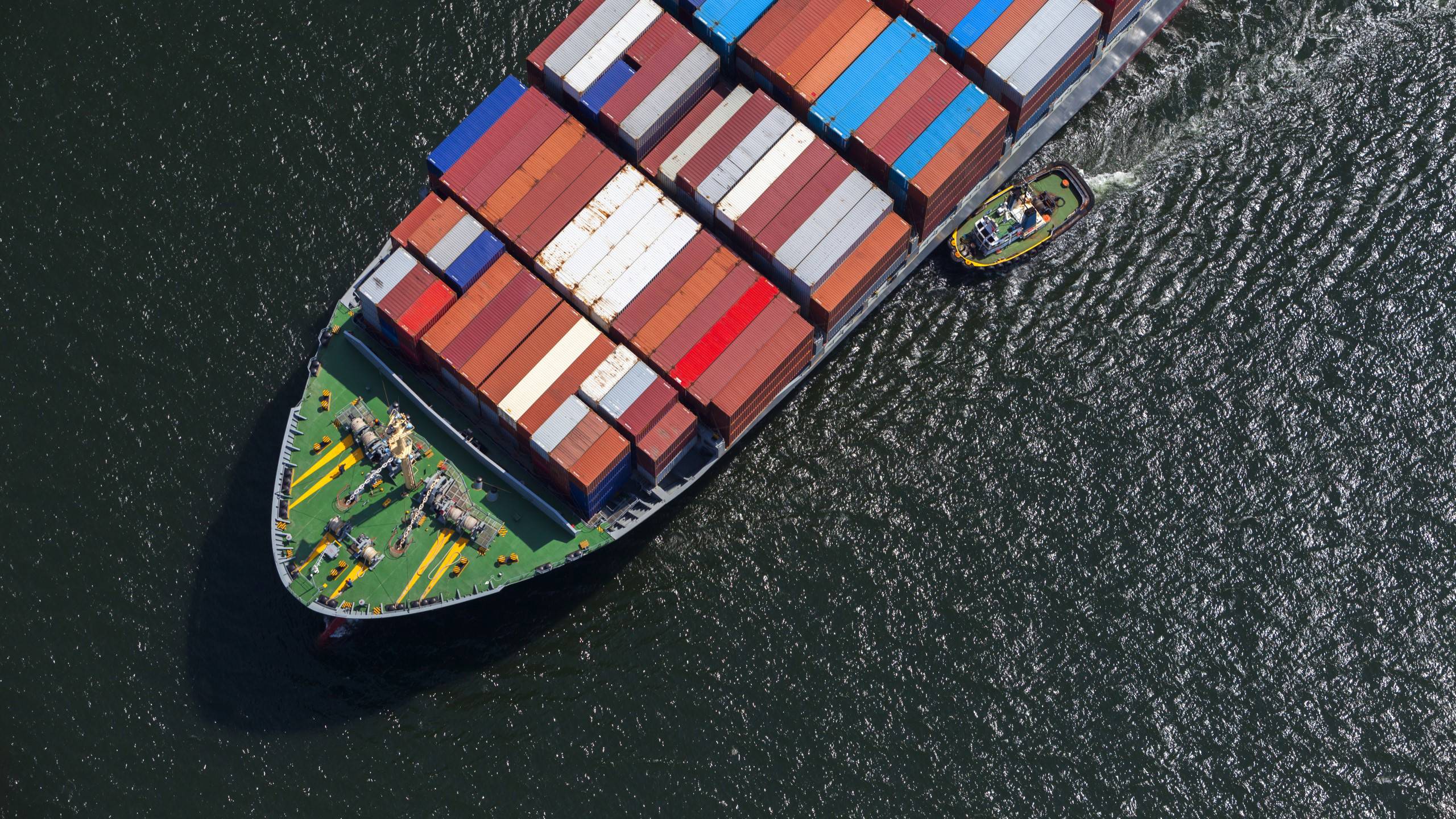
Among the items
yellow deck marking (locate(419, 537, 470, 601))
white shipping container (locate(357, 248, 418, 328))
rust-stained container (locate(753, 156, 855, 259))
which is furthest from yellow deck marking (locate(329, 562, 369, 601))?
rust-stained container (locate(753, 156, 855, 259))

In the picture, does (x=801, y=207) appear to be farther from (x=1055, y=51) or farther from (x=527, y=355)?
(x=1055, y=51)

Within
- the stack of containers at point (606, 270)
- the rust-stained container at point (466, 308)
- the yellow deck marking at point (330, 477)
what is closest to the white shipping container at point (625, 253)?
the stack of containers at point (606, 270)

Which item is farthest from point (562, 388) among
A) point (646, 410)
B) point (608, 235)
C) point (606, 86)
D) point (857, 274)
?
point (606, 86)

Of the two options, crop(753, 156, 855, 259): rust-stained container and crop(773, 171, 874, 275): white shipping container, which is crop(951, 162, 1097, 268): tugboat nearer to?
crop(773, 171, 874, 275): white shipping container

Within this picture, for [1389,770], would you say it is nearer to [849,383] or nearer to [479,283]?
[849,383]

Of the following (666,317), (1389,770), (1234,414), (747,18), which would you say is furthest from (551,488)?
(1389,770)
